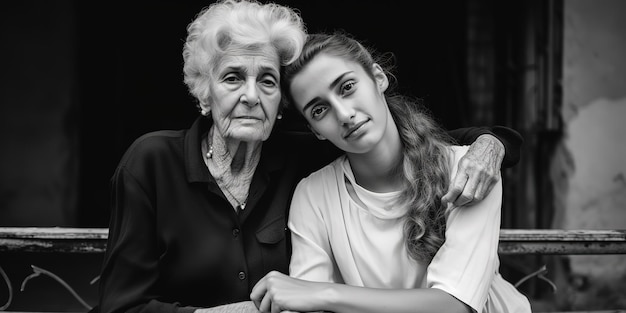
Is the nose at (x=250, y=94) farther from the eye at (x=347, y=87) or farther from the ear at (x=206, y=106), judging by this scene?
the eye at (x=347, y=87)

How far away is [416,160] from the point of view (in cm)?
198

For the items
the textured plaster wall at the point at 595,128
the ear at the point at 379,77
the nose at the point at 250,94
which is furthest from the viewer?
the textured plaster wall at the point at 595,128

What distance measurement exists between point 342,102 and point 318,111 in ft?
0.35

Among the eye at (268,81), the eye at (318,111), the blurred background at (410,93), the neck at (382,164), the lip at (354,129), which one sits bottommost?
the blurred background at (410,93)

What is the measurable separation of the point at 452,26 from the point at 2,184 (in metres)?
4.84

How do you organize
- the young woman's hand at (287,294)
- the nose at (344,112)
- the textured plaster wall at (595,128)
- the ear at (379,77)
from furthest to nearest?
the textured plaster wall at (595,128), the ear at (379,77), the nose at (344,112), the young woman's hand at (287,294)

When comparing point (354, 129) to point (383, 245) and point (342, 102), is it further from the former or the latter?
point (383, 245)

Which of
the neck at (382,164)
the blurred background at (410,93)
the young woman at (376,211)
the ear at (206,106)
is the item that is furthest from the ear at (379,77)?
the blurred background at (410,93)

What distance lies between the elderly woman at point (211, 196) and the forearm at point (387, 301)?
1.48 ft

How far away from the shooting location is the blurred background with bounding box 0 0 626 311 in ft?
12.6

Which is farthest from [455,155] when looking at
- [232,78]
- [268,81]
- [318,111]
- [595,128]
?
[595,128]

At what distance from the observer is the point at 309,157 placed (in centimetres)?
230

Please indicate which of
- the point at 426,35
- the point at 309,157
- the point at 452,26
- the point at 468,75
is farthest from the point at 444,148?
the point at 426,35

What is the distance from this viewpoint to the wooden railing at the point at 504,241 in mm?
2238
